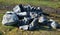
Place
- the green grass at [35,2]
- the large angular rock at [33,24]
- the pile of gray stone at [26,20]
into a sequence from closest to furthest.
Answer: the large angular rock at [33,24]
the pile of gray stone at [26,20]
the green grass at [35,2]

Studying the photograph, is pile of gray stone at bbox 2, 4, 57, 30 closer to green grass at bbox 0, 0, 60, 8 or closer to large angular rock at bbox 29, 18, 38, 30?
large angular rock at bbox 29, 18, 38, 30

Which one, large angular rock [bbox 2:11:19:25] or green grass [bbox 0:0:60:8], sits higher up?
green grass [bbox 0:0:60:8]

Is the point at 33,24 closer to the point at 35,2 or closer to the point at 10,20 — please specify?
the point at 10,20

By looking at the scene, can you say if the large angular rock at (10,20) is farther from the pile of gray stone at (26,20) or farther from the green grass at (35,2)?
the green grass at (35,2)

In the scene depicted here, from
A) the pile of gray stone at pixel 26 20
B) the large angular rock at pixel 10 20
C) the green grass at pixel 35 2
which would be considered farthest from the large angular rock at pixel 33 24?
the green grass at pixel 35 2

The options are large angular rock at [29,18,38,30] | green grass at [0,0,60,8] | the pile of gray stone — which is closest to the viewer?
large angular rock at [29,18,38,30]

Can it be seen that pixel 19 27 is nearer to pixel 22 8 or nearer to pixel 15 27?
pixel 15 27

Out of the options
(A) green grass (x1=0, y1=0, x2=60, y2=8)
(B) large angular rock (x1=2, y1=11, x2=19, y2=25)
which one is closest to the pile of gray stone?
(B) large angular rock (x1=2, y1=11, x2=19, y2=25)

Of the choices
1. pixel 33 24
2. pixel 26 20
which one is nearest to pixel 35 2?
pixel 26 20

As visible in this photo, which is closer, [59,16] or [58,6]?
[59,16]

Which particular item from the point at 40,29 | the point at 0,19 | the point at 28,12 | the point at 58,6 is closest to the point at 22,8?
the point at 28,12

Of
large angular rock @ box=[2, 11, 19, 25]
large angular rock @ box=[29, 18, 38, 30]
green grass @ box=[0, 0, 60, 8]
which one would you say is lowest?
large angular rock @ box=[29, 18, 38, 30]

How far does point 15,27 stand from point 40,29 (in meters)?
1.55

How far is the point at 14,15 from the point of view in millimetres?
14742
